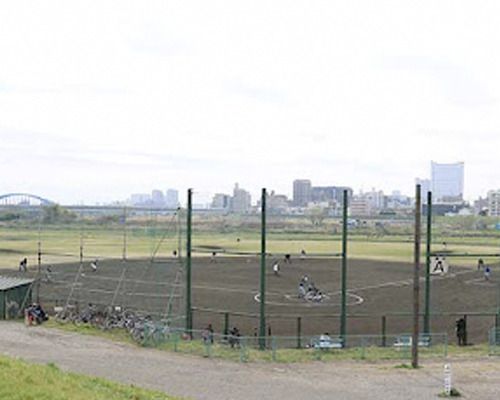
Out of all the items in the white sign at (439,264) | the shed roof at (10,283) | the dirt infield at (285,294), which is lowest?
the dirt infield at (285,294)

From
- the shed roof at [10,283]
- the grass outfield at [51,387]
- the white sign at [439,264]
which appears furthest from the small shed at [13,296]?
the white sign at [439,264]

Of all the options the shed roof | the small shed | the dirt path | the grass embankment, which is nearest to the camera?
the dirt path

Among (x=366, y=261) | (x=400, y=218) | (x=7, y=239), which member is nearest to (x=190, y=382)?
(x=400, y=218)

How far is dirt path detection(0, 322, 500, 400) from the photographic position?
20.2 meters

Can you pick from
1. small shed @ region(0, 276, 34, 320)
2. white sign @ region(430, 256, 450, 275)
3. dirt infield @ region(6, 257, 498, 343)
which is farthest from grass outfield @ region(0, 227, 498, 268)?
white sign @ region(430, 256, 450, 275)

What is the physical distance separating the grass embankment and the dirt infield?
2.74 metres

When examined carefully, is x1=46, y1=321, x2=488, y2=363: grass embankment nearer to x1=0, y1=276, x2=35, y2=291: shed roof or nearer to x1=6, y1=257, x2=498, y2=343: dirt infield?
x1=6, y1=257, x2=498, y2=343: dirt infield

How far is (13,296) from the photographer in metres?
34.1

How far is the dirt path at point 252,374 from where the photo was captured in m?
20.2

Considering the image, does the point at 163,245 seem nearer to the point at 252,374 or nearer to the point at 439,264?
the point at 439,264

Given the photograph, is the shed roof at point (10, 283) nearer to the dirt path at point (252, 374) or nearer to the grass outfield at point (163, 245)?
the dirt path at point (252, 374)

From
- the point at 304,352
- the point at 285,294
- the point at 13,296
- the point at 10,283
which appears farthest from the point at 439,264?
the point at 10,283

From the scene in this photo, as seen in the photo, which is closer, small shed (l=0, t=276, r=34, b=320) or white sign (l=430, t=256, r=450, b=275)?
white sign (l=430, t=256, r=450, b=275)

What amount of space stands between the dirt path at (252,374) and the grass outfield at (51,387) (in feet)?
12.8
